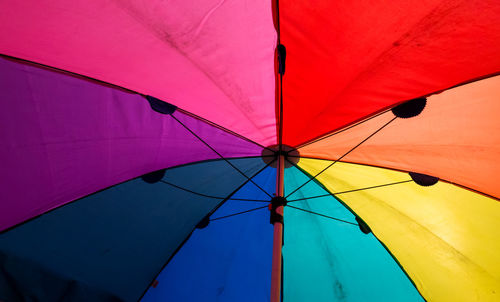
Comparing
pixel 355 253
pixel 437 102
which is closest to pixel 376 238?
pixel 355 253

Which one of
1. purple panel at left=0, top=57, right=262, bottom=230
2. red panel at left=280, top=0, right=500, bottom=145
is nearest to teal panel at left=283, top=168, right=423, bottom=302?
red panel at left=280, top=0, right=500, bottom=145

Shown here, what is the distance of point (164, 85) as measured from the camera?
4.23ft

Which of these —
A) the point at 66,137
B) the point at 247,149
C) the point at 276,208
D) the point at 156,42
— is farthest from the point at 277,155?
the point at 66,137

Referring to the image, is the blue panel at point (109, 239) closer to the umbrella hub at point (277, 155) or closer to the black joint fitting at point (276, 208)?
the umbrella hub at point (277, 155)

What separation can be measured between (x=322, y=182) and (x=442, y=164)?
0.76 m

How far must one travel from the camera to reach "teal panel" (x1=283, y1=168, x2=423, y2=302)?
6.04 feet

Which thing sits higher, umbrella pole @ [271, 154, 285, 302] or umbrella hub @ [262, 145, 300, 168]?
umbrella hub @ [262, 145, 300, 168]

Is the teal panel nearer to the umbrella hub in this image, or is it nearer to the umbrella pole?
the umbrella hub

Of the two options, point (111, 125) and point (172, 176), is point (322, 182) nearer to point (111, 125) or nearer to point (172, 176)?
point (172, 176)

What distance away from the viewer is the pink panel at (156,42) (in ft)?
3.15

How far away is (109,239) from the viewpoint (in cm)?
160

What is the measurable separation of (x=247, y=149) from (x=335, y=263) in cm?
104

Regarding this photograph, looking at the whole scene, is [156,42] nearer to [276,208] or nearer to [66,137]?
[66,137]

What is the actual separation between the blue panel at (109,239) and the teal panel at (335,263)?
623mm
